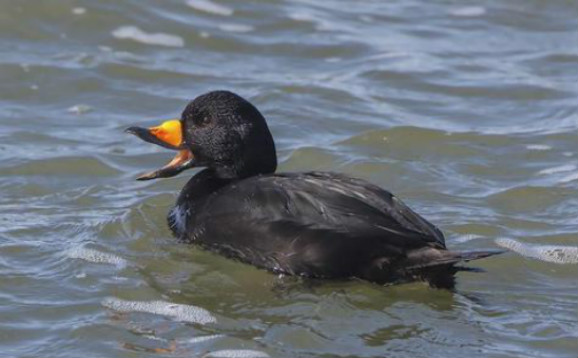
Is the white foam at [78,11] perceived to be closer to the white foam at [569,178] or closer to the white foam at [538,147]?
the white foam at [538,147]

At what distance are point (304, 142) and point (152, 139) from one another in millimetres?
2225

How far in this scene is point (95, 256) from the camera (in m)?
7.77

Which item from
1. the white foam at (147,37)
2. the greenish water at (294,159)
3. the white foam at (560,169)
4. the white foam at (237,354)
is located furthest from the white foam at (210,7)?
the white foam at (237,354)

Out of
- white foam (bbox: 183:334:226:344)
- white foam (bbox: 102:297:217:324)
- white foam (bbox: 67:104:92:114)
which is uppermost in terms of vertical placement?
white foam (bbox: 67:104:92:114)

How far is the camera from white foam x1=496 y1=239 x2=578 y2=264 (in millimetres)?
7926

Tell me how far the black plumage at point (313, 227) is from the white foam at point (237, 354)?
3.23 feet

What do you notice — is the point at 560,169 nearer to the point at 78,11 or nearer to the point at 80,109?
the point at 80,109

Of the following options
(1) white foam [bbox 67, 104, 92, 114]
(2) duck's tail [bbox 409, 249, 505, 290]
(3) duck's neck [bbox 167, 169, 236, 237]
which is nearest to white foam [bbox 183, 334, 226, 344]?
(2) duck's tail [bbox 409, 249, 505, 290]

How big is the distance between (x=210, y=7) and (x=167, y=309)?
7110 millimetres

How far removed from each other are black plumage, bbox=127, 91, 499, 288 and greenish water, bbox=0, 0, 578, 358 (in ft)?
0.43

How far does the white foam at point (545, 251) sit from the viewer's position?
7926 mm

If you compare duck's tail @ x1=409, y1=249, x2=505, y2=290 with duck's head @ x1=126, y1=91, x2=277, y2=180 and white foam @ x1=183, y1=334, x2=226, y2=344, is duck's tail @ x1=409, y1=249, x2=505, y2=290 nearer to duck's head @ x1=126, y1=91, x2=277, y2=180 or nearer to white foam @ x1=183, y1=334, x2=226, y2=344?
white foam @ x1=183, y1=334, x2=226, y2=344

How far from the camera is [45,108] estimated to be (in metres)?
10.8

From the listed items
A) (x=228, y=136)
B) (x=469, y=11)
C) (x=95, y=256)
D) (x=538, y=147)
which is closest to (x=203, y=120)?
(x=228, y=136)
